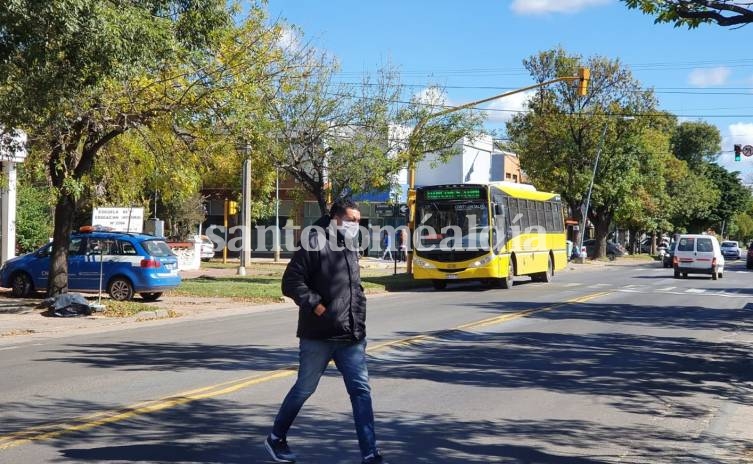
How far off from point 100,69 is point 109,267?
8.91m

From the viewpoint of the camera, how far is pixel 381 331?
49.9ft

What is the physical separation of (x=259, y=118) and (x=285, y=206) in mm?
35664

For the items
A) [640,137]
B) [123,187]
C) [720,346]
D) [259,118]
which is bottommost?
[720,346]

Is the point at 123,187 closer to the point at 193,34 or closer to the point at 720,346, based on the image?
the point at 193,34

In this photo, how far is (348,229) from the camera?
20.9ft

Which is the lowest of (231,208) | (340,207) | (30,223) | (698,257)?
(698,257)

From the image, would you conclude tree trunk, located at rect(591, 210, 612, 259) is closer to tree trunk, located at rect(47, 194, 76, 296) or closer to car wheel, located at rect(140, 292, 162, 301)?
car wheel, located at rect(140, 292, 162, 301)

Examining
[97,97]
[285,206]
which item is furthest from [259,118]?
[285,206]

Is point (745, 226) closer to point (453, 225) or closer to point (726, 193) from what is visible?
point (726, 193)

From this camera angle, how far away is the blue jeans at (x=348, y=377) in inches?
245

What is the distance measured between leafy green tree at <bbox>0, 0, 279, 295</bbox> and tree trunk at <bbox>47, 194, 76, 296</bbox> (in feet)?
0.07

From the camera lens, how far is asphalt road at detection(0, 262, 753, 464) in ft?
23.1

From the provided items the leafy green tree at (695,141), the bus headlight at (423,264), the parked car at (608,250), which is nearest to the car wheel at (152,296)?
the bus headlight at (423,264)

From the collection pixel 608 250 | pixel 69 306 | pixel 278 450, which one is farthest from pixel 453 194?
pixel 608 250
